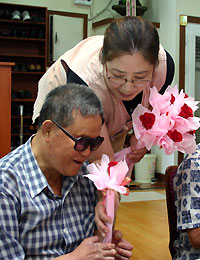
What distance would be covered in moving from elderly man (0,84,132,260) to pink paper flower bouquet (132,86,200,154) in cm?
24

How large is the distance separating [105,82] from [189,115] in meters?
0.39

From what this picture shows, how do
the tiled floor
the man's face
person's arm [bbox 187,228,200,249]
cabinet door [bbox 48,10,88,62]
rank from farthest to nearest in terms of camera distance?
1. cabinet door [bbox 48,10,88,62]
2. the tiled floor
3. person's arm [bbox 187,228,200,249]
4. the man's face

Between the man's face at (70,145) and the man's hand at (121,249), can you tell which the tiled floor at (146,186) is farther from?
the man's face at (70,145)

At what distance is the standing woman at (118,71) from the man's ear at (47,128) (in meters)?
0.34

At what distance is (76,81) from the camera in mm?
1745

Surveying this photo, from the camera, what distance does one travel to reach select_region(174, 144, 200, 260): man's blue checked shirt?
184 cm

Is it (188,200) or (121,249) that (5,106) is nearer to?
(188,200)

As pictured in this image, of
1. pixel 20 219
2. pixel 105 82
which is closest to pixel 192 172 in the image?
pixel 105 82

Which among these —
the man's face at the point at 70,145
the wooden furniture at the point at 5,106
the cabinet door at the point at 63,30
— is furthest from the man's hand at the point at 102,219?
the cabinet door at the point at 63,30

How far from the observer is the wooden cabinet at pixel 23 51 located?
704 cm

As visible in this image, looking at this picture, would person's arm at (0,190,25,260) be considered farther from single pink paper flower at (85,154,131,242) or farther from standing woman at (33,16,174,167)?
standing woman at (33,16,174,167)

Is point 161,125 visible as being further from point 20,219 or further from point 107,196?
point 20,219

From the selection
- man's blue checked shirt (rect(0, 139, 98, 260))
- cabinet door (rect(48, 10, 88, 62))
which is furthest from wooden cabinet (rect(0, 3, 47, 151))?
man's blue checked shirt (rect(0, 139, 98, 260))

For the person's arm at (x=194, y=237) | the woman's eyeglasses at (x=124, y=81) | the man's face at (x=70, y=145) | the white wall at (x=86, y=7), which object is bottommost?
the person's arm at (x=194, y=237)
